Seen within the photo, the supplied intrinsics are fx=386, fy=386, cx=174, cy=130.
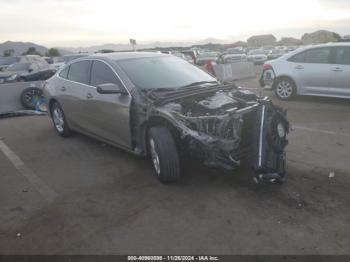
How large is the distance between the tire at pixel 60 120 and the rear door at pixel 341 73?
653 centimetres

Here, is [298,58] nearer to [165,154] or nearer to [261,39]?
[165,154]

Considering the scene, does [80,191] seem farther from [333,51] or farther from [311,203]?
[333,51]

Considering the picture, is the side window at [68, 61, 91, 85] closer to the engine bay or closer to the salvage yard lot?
the salvage yard lot

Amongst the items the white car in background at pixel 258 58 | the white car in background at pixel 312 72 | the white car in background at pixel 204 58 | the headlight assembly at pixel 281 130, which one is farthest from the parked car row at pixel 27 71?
the white car in background at pixel 258 58

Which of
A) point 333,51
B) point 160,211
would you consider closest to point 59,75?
point 160,211

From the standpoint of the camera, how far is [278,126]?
15.3 feet

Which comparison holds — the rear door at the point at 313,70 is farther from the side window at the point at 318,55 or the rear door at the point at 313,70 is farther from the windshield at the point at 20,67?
the windshield at the point at 20,67

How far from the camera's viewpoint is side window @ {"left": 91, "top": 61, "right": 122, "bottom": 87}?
5711 mm

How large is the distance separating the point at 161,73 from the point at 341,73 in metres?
5.72

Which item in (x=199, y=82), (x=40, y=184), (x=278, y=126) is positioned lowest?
(x=40, y=184)

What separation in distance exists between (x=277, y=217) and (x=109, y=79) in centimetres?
320

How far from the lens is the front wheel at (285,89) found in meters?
10.7

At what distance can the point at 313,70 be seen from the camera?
1007 centimetres

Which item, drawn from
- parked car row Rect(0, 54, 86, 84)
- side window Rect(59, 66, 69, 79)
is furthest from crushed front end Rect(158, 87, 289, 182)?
parked car row Rect(0, 54, 86, 84)
